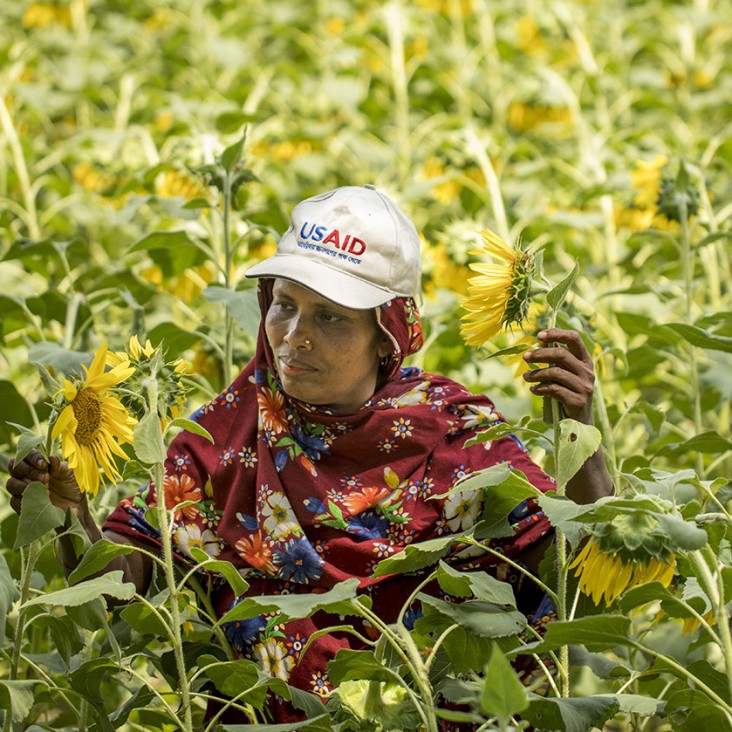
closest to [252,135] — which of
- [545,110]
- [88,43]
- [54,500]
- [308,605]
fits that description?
[545,110]

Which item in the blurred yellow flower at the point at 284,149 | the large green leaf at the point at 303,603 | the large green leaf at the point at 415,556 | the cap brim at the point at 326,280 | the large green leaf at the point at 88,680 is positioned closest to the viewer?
the large green leaf at the point at 303,603

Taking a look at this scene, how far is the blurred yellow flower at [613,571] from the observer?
1426 mm

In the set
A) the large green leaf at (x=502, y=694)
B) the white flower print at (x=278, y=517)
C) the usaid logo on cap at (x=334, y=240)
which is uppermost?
the usaid logo on cap at (x=334, y=240)

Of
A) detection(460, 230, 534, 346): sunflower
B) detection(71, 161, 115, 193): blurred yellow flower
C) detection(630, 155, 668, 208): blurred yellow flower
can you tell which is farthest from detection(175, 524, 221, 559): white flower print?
detection(71, 161, 115, 193): blurred yellow flower

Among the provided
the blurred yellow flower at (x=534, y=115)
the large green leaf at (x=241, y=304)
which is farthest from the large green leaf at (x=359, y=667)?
the blurred yellow flower at (x=534, y=115)

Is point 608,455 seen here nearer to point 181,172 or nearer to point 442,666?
point 442,666

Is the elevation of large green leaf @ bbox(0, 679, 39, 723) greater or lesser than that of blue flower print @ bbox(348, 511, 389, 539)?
lesser

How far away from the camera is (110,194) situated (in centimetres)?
354

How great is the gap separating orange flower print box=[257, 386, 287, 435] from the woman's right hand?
30 centimetres

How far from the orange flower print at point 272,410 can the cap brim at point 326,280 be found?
0.57ft

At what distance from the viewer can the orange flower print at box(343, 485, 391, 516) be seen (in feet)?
5.67

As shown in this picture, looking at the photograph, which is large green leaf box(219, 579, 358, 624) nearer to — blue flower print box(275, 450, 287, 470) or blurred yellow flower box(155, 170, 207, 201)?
blue flower print box(275, 450, 287, 470)

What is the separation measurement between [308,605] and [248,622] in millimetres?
419

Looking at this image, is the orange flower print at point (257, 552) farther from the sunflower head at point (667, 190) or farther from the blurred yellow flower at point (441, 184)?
the blurred yellow flower at point (441, 184)
